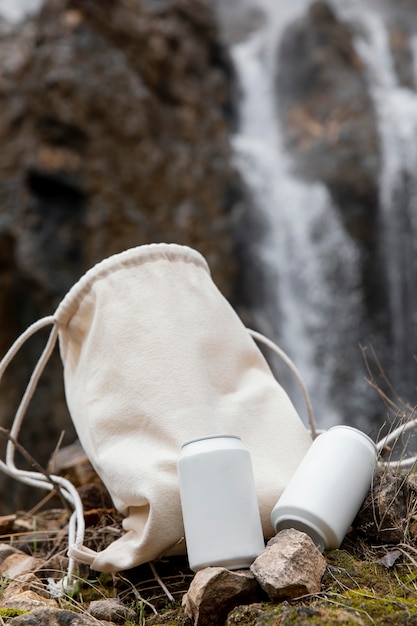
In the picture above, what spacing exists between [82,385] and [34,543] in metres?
0.34

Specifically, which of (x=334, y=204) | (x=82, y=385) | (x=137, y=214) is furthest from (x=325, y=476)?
(x=334, y=204)

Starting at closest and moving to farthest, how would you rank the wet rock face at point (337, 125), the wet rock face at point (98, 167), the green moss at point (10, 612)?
1. the green moss at point (10, 612)
2. the wet rock face at point (98, 167)
3. the wet rock face at point (337, 125)

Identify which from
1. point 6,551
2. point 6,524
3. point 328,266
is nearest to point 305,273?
point 328,266

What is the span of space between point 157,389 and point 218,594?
0.29m

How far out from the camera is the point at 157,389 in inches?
35.3

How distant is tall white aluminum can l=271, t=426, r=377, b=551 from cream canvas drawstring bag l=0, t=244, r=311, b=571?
0.22 ft

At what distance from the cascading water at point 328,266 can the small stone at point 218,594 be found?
12.8 feet

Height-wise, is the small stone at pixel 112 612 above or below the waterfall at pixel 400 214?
above

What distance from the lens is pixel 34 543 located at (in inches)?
43.6

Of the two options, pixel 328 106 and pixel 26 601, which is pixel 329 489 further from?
pixel 328 106

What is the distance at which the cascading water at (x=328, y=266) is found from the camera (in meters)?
5.02

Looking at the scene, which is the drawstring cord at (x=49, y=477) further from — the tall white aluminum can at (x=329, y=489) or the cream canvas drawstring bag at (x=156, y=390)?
the tall white aluminum can at (x=329, y=489)

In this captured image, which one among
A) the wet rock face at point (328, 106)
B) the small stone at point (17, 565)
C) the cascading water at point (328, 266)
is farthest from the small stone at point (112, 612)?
the wet rock face at point (328, 106)

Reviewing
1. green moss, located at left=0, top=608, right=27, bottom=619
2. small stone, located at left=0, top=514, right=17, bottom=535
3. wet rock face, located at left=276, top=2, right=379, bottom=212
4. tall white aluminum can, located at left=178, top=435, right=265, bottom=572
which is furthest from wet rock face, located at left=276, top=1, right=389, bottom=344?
green moss, located at left=0, top=608, right=27, bottom=619
